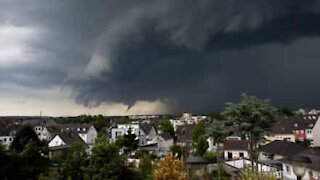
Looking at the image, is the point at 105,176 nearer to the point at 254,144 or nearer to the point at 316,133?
the point at 254,144

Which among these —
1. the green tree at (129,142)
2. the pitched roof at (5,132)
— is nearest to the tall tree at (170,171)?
the green tree at (129,142)

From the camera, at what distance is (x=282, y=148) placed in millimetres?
56781

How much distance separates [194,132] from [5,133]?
47914mm

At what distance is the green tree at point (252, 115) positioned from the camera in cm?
4206

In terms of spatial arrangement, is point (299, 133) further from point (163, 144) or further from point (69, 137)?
point (69, 137)

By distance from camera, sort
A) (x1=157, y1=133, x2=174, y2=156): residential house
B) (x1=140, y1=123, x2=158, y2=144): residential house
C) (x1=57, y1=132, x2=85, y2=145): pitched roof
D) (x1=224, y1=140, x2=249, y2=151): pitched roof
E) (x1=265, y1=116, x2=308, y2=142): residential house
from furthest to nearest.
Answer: (x1=140, y1=123, x2=158, y2=144): residential house, (x1=265, y1=116, x2=308, y2=142): residential house, (x1=157, y1=133, x2=174, y2=156): residential house, (x1=57, y1=132, x2=85, y2=145): pitched roof, (x1=224, y1=140, x2=249, y2=151): pitched roof

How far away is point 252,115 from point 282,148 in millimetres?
17181

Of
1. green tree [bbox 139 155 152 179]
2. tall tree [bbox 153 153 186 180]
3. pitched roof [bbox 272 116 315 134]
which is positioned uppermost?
pitched roof [bbox 272 116 315 134]

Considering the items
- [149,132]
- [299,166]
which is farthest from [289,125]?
[299,166]

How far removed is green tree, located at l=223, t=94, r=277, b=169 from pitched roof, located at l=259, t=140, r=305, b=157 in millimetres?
11781

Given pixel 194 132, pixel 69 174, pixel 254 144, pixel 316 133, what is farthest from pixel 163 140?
pixel 69 174

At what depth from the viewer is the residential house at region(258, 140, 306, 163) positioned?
178ft

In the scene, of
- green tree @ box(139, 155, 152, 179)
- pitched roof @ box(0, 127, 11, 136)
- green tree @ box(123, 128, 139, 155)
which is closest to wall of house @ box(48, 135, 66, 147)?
green tree @ box(123, 128, 139, 155)

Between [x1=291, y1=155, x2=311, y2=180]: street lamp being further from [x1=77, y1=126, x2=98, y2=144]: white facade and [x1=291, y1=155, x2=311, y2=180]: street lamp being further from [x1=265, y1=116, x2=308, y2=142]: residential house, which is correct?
[x1=77, y1=126, x2=98, y2=144]: white facade
